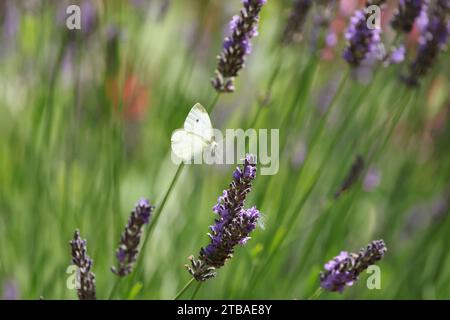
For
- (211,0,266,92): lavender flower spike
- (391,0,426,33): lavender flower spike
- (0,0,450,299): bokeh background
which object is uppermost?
(391,0,426,33): lavender flower spike

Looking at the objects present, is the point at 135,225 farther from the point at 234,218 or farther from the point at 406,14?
the point at 406,14

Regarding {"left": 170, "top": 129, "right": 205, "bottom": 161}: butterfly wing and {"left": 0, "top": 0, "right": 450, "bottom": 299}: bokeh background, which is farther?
{"left": 0, "top": 0, "right": 450, "bottom": 299}: bokeh background

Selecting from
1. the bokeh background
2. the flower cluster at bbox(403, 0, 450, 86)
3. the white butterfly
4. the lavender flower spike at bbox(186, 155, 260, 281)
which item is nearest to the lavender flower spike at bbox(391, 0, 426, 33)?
the flower cluster at bbox(403, 0, 450, 86)

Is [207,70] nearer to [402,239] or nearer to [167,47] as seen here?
[167,47]

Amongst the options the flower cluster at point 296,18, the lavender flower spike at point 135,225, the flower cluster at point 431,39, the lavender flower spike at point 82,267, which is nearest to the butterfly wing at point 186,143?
the lavender flower spike at point 135,225

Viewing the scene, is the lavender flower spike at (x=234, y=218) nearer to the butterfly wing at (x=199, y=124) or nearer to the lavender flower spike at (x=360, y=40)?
the butterfly wing at (x=199, y=124)

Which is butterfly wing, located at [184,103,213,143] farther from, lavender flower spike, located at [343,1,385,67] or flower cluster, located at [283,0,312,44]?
flower cluster, located at [283,0,312,44]

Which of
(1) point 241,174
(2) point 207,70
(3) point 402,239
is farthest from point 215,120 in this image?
(1) point 241,174
